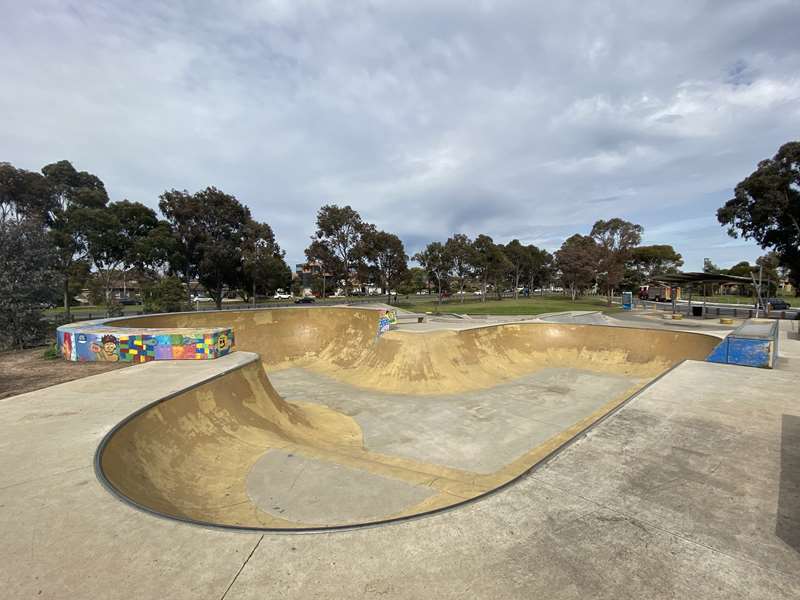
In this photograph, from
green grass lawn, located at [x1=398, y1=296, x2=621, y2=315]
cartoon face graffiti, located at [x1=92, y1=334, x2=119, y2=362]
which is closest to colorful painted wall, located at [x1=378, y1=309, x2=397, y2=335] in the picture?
cartoon face graffiti, located at [x1=92, y1=334, x2=119, y2=362]

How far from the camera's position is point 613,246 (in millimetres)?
52312

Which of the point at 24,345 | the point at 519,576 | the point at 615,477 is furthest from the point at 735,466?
the point at 24,345

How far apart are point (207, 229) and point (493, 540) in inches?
1545

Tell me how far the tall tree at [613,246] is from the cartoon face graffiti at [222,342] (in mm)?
49118

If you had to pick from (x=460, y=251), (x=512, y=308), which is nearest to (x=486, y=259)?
(x=460, y=251)

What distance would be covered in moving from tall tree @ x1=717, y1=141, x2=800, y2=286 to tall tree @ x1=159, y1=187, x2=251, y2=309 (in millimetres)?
47657

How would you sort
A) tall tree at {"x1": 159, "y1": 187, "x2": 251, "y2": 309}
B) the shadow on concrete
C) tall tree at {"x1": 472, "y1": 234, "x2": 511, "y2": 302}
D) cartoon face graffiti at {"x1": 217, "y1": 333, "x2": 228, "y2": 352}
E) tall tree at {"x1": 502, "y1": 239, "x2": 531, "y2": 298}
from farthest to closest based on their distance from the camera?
tall tree at {"x1": 502, "y1": 239, "x2": 531, "y2": 298} < tall tree at {"x1": 472, "y1": 234, "x2": 511, "y2": 302} < tall tree at {"x1": 159, "y1": 187, "x2": 251, "y2": 309} < cartoon face graffiti at {"x1": 217, "y1": 333, "x2": 228, "y2": 352} < the shadow on concrete

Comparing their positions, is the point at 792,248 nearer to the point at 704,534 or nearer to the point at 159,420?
the point at 704,534

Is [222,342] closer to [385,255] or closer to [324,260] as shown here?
[324,260]

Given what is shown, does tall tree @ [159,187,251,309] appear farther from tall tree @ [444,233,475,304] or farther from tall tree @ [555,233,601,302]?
tall tree @ [555,233,601,302]

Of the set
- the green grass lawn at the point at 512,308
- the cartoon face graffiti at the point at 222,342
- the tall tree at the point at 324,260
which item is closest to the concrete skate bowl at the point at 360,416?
the cartoon face graffiti at the point at 222,342

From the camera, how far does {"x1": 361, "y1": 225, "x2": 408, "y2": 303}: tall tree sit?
46188 millimetres

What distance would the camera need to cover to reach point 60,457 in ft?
15.3

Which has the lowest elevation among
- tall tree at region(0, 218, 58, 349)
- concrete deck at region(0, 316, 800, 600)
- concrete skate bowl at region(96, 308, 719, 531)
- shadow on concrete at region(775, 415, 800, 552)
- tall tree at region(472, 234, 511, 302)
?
concrete skate bowl at region(96, 308, 719, 531)
